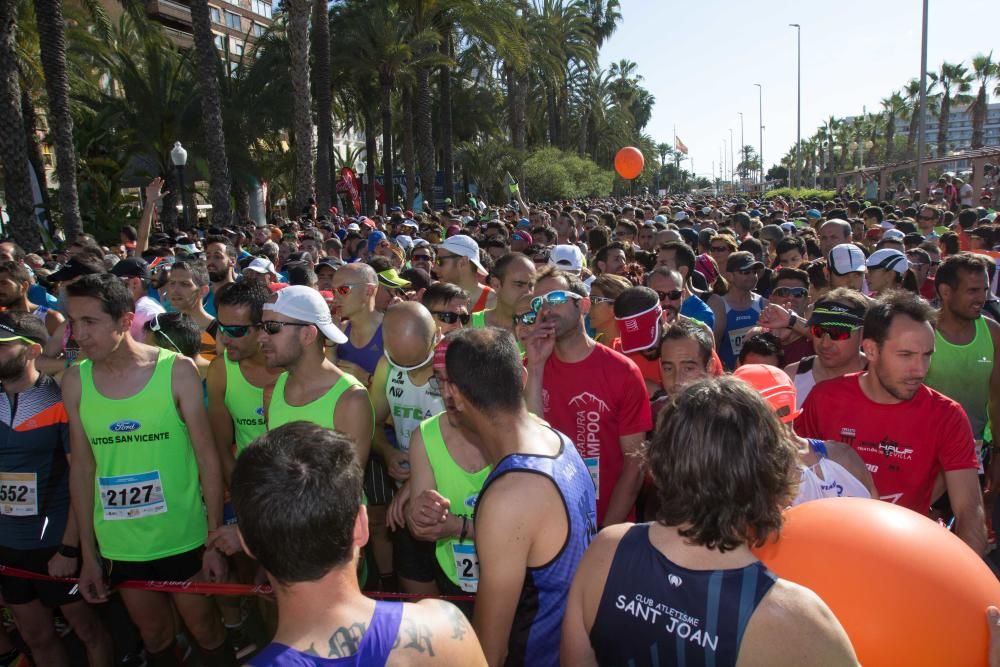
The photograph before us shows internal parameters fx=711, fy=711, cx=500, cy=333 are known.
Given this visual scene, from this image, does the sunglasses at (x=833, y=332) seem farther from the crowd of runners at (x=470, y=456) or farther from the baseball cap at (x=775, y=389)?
the baseball cap at (x=775, y=389)

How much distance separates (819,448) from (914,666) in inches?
40.4

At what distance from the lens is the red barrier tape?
3.34 m

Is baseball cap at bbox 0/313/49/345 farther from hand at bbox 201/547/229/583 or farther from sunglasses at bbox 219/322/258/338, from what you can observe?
hand at bbox 201/547/229/583

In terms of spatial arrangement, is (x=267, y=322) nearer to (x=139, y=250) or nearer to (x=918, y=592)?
(x=918, y=592)

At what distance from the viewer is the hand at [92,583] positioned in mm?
3551

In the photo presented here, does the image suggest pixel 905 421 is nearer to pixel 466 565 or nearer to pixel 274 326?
pixel 466 565

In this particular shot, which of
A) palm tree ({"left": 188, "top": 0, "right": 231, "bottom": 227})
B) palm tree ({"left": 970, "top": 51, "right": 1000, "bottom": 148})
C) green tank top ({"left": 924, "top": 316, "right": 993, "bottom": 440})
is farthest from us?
palm tree ({"left": 970, "top": 51, "right": 1000, "bottom": 148})

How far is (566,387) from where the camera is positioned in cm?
373

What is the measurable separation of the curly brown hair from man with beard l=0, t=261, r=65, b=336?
5.71 meters

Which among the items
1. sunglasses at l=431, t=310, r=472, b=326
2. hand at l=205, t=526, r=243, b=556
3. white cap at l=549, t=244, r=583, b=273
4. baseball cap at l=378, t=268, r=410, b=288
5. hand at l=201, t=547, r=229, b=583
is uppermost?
white cap at l=549, t=244, r=583, b=273

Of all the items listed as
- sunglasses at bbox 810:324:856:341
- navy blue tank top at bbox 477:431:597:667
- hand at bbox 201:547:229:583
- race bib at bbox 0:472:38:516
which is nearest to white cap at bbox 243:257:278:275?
race bib at bbox 0:472:38:516

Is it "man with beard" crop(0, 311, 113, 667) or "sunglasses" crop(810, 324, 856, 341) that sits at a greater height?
"sunglasses" crop(810, 324, 856, 341)

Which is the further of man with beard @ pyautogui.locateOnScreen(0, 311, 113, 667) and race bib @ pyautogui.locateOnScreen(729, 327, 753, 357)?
race bib @ pyautogui.locateOnScreen(729, 327, 753, 357)

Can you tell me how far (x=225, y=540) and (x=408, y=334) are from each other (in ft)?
4.53
